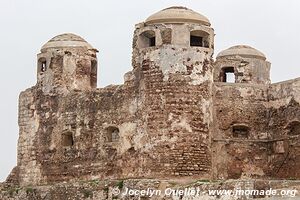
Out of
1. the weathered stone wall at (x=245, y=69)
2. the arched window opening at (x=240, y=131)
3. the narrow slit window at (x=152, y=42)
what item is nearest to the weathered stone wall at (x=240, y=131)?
the arched window opening at (x=240, y=131)

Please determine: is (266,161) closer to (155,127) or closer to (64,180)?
(155,127)

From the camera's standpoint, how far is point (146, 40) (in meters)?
30.6

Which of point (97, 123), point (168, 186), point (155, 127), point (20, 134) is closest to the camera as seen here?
point (168, 186)

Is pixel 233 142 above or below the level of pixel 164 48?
below

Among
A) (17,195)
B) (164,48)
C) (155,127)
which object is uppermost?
(164,48)

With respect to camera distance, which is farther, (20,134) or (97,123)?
(20,134)

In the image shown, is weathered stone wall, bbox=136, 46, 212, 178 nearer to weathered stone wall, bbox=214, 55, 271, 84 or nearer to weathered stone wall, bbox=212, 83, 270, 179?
weathered stone wall, bbox=212, 83, 270, 179

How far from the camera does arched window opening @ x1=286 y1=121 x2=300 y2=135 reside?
99.3ft

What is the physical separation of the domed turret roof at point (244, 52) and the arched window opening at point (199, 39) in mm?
4594

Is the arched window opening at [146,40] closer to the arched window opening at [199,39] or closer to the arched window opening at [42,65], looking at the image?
the arched window opening at [199,39]

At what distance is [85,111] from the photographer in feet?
107

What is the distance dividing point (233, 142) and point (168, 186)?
437 cm

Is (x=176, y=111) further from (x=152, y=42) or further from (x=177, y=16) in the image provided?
(x=177, y=16)

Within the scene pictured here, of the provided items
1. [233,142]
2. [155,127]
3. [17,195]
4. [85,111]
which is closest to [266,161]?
[233,142]
